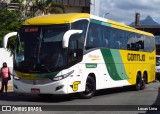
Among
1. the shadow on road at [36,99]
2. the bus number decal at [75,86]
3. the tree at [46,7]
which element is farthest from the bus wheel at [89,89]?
the tree at [46,7]

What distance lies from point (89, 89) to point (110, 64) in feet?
8.49

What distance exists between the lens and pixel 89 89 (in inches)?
714

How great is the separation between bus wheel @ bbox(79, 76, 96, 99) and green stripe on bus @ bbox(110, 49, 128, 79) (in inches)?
107

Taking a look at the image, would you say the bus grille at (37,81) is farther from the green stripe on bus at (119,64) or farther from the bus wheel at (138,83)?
the bus wheel at (138,83)

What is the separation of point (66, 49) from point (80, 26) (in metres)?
1.52

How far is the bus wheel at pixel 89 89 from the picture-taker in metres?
17.9

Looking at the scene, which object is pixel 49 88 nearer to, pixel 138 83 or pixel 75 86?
pixel 75 86

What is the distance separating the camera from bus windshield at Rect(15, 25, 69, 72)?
1638 centimetres

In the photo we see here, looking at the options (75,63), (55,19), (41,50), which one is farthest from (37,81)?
(55,19)

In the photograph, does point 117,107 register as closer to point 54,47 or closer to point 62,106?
point 62,106

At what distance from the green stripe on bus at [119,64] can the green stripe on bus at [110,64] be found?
24cm

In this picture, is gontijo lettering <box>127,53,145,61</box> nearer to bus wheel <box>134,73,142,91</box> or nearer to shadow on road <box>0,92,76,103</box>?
bus wheel <box>134,73,142,91</box>

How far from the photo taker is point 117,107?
14930 millimetres

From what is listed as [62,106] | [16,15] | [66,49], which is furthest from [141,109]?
[16,15]
